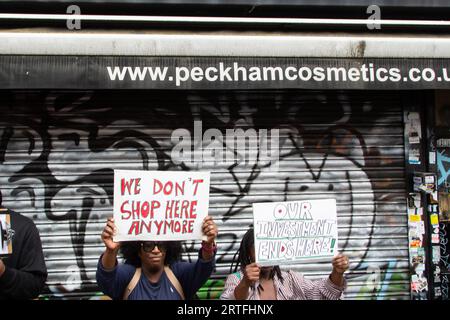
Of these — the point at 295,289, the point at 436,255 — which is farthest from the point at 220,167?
the point at 436,255

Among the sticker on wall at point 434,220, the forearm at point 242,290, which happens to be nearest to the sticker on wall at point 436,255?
the sticker on wall at point 434,220

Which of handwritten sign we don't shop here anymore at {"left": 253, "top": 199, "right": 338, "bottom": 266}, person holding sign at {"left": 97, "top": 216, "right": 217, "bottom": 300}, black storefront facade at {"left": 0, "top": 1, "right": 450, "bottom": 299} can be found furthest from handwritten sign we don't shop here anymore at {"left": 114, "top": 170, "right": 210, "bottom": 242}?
black storefront facade at {"left": 0, "top": 1, "right": 450, "bottom": 299}

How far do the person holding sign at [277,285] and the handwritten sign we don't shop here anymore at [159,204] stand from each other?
1.58 ft

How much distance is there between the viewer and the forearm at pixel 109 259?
3367mm

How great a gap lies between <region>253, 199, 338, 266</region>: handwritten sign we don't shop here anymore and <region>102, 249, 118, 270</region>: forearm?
1003 millimetres

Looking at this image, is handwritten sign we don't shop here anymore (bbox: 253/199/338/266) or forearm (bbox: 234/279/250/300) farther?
handwritten sign we don't shop here anymore (bbox: 253/199/338/266)

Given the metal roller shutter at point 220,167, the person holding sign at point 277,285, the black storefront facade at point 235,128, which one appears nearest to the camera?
the person holding sign at point 277,285

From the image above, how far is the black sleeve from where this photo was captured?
319 cm

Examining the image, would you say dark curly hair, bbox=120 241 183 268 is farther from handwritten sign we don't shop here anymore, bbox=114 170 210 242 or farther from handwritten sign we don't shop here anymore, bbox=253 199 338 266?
handwritten sign we don't shop here anymore, bbox=253 199 338 266

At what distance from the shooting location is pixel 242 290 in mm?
3568

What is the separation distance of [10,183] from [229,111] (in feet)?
8.25

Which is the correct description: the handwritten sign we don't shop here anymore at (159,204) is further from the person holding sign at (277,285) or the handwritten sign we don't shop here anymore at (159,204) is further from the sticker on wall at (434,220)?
the sticker on wall at (434,220)

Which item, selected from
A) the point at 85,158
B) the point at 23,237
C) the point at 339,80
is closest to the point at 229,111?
the point at 339,80

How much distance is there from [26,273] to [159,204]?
3.17ft
